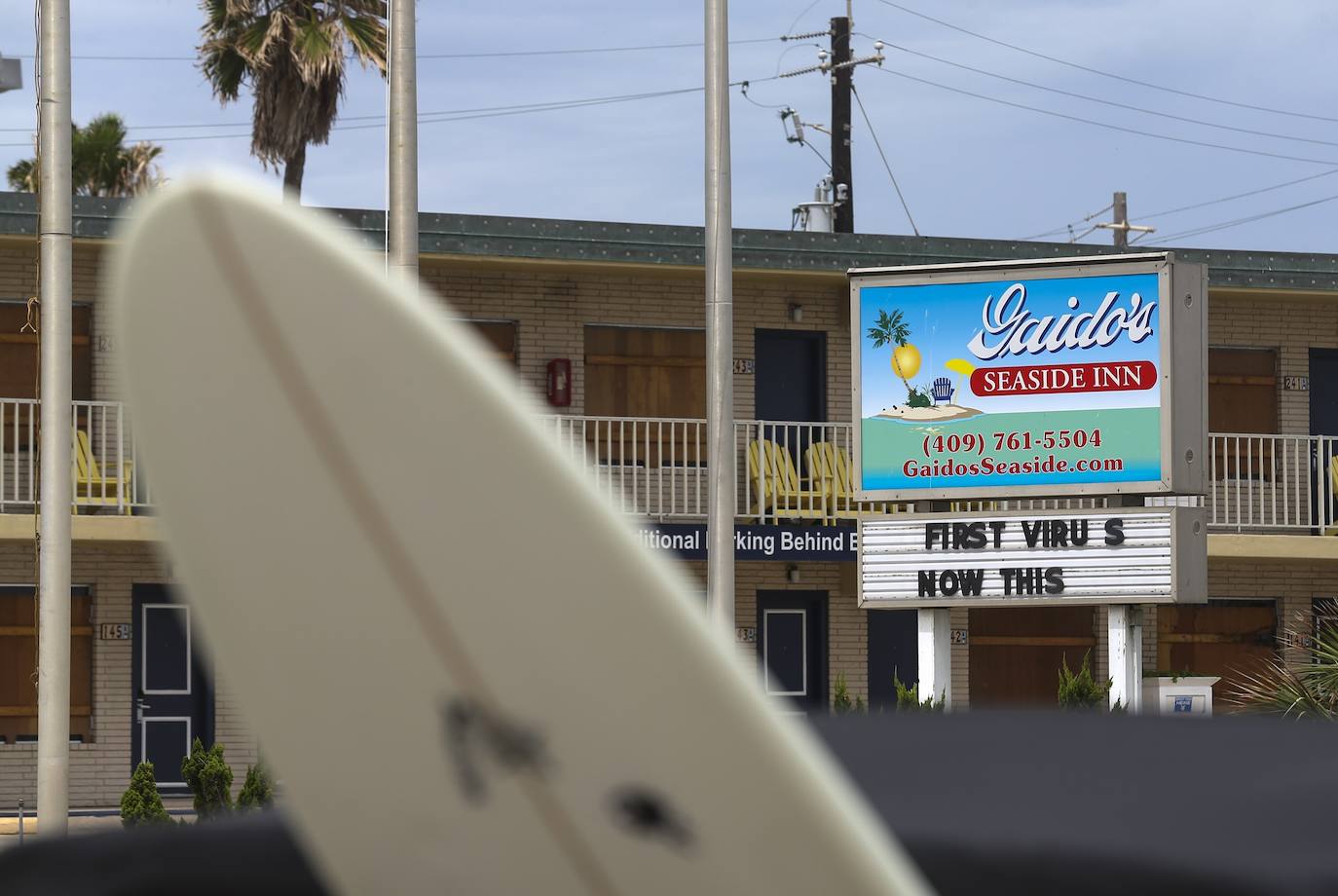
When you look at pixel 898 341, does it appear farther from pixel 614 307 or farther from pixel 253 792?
pixel 253 792

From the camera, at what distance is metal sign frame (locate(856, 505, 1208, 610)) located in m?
15.6

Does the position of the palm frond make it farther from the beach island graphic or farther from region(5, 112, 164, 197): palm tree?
the beach island graphic

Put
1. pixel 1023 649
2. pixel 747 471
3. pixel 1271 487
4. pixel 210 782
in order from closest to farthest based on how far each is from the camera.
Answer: pixel 210 782, pixel 747 471, pixel 1271 487, pixel 1023 649

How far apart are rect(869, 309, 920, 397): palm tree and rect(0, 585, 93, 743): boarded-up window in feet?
32.3

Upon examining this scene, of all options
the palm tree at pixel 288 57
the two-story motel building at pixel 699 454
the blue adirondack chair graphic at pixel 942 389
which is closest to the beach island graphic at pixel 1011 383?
the blue adirondack chair graphic at pixel 942 389

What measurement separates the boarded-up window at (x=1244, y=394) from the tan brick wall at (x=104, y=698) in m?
13.2

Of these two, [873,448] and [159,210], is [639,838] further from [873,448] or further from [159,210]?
[873,448]

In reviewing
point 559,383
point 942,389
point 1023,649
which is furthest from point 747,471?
point 942,389

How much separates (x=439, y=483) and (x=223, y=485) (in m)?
0.27

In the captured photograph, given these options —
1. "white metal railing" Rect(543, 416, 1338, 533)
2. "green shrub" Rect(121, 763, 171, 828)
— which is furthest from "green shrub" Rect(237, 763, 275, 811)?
"white metal railing" Rect(543, 416, 1338, 533)

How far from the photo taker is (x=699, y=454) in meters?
22.2

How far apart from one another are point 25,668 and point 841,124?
20.7m

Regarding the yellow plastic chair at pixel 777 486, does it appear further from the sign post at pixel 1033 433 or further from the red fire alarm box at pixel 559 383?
the sign post at pixel 1033 433

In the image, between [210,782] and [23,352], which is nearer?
[210,782]
